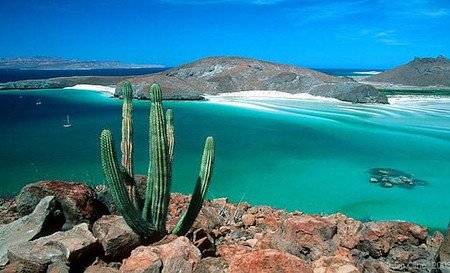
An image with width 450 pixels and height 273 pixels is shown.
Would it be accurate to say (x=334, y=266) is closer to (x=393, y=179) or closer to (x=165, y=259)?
(x=165, y=259)

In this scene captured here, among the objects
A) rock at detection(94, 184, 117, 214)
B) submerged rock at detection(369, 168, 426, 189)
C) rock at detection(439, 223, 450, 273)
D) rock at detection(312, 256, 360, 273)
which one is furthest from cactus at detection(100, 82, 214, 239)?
submerged rock at detection(369, 168, 426, 189)

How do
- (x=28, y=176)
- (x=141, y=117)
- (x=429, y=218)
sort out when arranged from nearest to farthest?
(x=429, y=218)
(x=28, y=176)
(x=141, y=117)

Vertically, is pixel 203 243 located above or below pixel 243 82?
below

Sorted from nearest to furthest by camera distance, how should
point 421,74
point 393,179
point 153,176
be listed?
point 153,176, point 393,179, point 421,74

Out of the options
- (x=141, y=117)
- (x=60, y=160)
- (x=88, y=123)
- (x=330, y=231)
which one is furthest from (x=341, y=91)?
(x=330, y=231)

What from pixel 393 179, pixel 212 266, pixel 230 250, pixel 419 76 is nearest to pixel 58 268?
pixel 212 266

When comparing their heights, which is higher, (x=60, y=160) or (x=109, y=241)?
(x=109, y=241)

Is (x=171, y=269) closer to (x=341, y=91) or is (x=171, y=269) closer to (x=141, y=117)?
(x=141, y=117)
